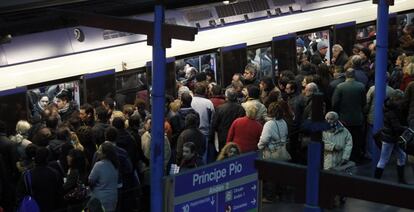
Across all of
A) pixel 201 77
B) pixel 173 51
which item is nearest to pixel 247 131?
pixel 201 77

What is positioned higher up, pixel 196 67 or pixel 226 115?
pixel 196 67

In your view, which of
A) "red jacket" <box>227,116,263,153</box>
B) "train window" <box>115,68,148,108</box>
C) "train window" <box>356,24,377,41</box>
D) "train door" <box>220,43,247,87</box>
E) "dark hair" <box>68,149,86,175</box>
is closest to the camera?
"dark hair" <box>68,149,86,175</box>

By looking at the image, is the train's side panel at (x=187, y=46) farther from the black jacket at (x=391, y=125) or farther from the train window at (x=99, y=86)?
the black jacket at (x=391, y=125)

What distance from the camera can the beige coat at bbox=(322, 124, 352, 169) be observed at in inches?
441

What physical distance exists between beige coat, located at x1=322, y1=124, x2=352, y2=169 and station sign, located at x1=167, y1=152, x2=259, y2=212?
3.21 m

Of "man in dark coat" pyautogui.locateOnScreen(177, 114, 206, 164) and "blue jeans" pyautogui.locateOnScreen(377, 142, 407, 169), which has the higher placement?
"man in dark coat" pyautogui.locateOnScreen(177, 114, 206, 164)

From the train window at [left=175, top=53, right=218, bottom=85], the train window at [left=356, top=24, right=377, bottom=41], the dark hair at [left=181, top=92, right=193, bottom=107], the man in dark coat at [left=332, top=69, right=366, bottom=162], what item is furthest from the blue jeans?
the train window at [left=356, top=24, right=377, bottom=41]

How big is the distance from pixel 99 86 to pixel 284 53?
176 inches

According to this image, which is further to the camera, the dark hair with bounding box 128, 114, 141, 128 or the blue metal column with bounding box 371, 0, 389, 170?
the blue metal column with bounding box 371, 0, 389, 170

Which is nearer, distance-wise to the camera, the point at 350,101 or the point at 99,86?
the point at 350,101

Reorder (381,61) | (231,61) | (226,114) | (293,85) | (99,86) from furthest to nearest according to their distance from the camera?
(231,61) < (99,86) < (293,85) < (381,61) < (226,114)

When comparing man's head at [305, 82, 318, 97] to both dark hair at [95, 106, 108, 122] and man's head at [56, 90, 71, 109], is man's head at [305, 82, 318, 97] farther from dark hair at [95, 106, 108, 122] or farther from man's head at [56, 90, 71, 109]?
man's head at [56, 90, 71, 109]

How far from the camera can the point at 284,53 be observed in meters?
16.7

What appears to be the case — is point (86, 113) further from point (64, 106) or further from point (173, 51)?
point (173, 51)
